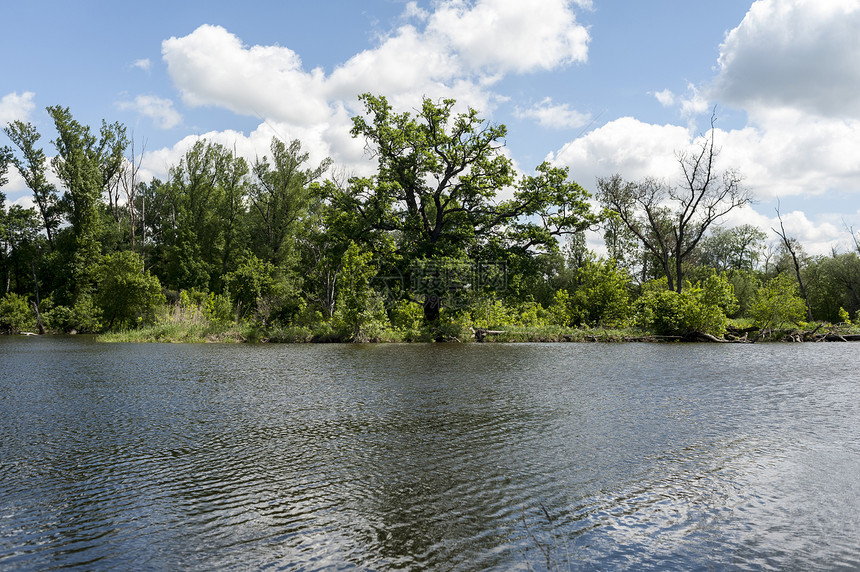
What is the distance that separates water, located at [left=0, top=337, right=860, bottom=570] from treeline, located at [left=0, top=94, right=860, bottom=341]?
55.9ft

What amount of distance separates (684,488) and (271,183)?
47.7 m

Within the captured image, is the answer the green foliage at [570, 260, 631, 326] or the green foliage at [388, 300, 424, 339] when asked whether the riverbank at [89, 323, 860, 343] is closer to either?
the green foliage at [388, 300, 424, 339]

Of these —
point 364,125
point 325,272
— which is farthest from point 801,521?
point 325,272

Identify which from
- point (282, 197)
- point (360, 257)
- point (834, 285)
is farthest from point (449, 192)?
point (834, 285)

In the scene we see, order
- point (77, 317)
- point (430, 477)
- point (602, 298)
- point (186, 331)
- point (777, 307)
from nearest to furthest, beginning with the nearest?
1. point (430, 477)
2. point (777, 307)
3. point (186, 331)
4. point (602, 298)
5. point (77, 317)

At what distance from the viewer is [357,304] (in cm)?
2538

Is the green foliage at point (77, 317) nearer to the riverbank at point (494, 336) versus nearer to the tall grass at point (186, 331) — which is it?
the tall grass at point (186, 331)

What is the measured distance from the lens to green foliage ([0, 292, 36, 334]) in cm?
4131

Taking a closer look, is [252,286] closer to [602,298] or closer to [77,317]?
[77,317]

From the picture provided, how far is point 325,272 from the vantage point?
140 ft

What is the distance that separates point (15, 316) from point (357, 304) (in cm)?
3205

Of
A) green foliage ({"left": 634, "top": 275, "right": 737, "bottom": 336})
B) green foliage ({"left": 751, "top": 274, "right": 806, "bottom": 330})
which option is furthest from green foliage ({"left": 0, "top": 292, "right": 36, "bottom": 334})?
green foliage ({"left": 751, "top": 274, "right": 806, "bottom": 330})

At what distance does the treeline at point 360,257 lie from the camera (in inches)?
1092

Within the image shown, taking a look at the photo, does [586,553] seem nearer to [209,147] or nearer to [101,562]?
[101,562]
